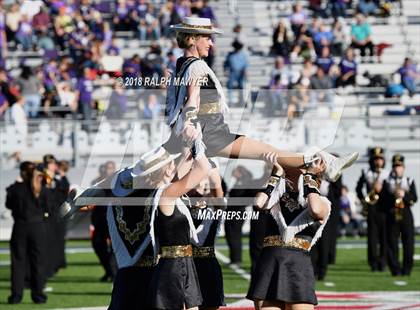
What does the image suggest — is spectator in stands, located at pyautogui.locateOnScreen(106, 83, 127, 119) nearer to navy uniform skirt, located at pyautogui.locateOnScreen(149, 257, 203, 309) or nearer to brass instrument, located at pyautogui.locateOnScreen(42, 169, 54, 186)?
brass instrument, located at pyautogui.locateOnScreen(42, 169, 54, 186)

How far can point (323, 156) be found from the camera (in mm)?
10617

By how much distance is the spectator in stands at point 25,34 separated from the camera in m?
32.6

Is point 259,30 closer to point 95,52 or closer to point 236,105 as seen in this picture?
point 95,52

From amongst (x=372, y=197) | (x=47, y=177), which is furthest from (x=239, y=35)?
(x=47, y=177)

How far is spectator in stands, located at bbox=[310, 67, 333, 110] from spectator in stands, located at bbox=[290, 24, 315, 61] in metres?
1.56

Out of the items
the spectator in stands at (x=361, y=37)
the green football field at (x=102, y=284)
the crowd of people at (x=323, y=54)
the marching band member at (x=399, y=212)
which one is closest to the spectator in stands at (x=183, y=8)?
the crowd of people at (x=323, y=54)

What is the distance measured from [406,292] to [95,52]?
49.3 ft

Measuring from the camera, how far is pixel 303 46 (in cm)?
3278

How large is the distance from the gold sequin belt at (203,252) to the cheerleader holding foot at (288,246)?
0.41 meters

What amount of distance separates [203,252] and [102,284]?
8.41 meters

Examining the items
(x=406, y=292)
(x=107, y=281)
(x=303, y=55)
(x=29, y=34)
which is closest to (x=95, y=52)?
(x=29, y=34)

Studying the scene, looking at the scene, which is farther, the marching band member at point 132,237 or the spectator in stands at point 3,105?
the spectator in stands at point 3,105

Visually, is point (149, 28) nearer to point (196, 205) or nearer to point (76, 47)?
point (76, 47)

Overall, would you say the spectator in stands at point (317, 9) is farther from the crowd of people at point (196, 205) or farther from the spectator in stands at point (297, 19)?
the crowd of people at point (196, 205)
